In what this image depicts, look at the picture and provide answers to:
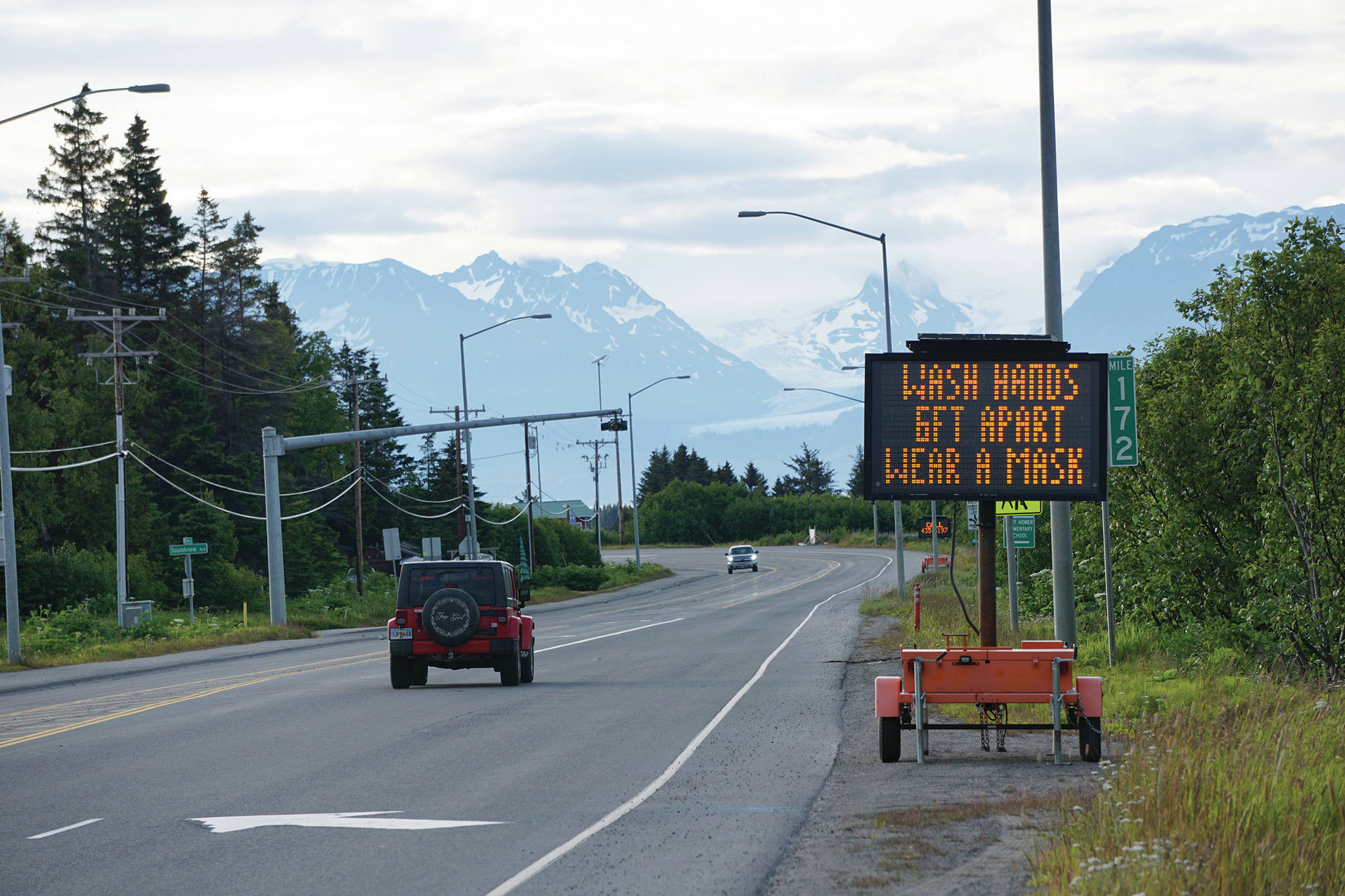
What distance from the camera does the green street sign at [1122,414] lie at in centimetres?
1569

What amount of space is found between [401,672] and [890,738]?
422 inches

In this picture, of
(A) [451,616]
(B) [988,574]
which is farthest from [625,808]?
(A) [451,616]

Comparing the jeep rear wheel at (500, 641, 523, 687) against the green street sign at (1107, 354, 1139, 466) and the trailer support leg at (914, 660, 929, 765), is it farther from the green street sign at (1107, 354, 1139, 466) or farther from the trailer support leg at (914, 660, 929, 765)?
the trailer support leg at (914, 660, 929, 765)

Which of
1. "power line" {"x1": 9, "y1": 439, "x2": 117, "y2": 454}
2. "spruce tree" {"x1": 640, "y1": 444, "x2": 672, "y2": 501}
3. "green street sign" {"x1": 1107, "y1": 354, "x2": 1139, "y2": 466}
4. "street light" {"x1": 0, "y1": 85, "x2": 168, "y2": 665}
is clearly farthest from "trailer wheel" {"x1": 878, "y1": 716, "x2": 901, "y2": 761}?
"spruce tree" {"x1": 640, "y1": 444, "x2": 672, "y2": 501}

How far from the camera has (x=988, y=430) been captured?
12.1 meters

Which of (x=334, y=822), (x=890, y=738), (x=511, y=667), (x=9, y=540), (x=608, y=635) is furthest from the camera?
(x=608, y=635)

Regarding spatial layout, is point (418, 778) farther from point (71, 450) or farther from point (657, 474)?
point (657, 474)

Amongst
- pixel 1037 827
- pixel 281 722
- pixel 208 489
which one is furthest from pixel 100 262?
pixel 1037 827

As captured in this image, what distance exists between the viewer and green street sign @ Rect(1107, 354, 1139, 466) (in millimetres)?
15688

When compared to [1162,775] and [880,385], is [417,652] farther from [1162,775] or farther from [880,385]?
[1162,775]

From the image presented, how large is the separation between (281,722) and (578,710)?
11.6 feet

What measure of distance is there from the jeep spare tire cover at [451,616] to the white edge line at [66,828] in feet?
33.2

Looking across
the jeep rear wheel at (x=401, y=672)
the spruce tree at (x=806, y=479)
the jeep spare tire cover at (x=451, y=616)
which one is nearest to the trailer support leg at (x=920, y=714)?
the jeep spare tire cover at (x=451, y=616)

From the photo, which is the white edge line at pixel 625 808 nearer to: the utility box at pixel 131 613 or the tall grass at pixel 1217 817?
the tall grass at pixel 1217 817
